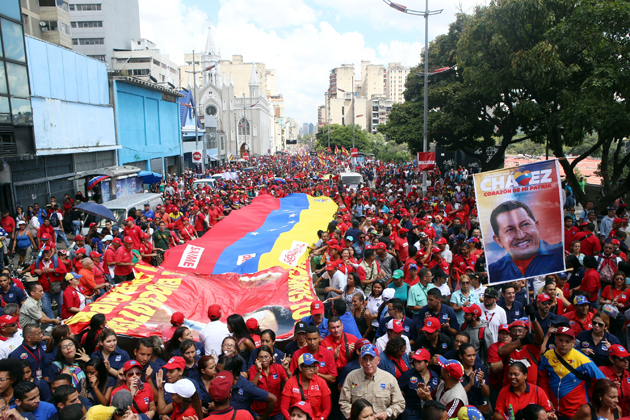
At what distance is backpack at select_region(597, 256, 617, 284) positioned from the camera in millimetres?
7172

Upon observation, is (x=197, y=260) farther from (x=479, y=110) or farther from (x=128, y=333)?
(x=479, y=110)

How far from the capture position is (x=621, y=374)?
4.44 m

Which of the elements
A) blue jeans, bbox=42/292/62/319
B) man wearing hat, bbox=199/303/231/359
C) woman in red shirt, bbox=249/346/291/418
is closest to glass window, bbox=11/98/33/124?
blue jeans, bbox=42/292/62/319

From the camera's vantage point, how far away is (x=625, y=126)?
1195 centimetres

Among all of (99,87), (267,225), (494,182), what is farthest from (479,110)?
(99,87)

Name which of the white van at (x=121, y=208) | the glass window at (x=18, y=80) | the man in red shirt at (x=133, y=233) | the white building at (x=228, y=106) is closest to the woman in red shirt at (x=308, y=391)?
the man in red shirt at (x=133, y=233)

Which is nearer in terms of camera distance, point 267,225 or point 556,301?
point 556,301

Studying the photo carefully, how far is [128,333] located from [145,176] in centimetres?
2046

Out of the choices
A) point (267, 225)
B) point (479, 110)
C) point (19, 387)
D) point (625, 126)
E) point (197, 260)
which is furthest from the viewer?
point (479, 110)

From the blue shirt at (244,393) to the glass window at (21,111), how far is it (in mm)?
16155

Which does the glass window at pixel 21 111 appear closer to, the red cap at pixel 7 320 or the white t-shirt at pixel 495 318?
the red cap at pixel 7 320

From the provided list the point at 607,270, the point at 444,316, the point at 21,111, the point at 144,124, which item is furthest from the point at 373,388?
the point at 144,124

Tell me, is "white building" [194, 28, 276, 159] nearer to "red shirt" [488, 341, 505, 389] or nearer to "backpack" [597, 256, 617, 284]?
"backpack" [597, 256, 617, 284]

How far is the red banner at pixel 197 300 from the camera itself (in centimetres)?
636
